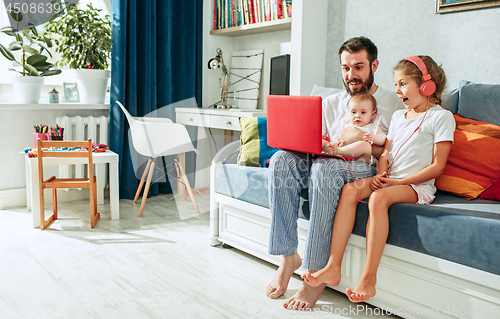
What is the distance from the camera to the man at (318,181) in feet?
4.98

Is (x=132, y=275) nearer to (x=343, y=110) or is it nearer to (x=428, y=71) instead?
(x=343, y=110)

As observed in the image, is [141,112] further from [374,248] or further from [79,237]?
[374,248]

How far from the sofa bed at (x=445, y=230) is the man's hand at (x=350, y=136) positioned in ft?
0.87

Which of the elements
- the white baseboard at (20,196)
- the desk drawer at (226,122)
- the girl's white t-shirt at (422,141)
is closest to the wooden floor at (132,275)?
the white baseboard at (20,196)

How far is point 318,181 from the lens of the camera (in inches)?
60.4

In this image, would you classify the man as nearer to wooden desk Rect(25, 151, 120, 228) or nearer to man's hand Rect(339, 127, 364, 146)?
man's hand Rect(339, 127, 364, 146)

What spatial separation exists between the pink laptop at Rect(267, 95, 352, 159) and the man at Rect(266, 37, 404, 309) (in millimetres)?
96

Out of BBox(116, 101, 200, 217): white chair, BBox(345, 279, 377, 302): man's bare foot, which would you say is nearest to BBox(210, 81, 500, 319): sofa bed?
BBox(345, 279, 377, 302): man's bare foot

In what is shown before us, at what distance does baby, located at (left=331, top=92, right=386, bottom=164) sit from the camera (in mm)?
1595

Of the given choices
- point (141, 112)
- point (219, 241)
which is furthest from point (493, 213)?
point (141, 112)

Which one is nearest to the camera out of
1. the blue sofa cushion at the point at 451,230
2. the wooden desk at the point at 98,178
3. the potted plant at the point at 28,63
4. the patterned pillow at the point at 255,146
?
the blue sofa cushion at the point at 451,230

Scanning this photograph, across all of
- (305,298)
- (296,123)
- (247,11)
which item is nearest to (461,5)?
(296,123)

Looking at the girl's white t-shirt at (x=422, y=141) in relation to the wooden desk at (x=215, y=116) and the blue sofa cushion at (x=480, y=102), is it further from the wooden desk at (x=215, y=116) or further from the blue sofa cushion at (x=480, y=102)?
the wooden desk at (x=215, y=116)

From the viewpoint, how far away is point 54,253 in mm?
2051
